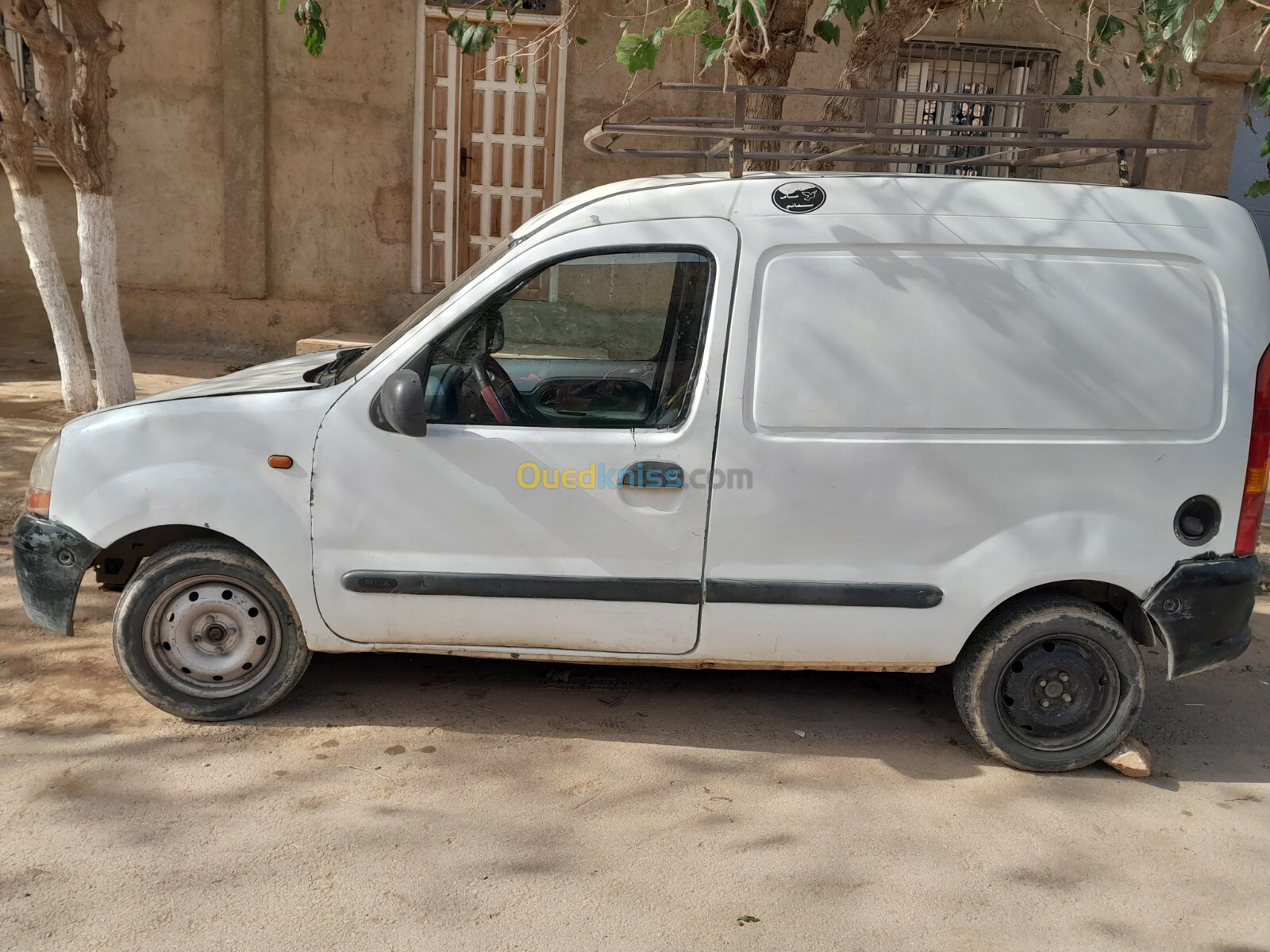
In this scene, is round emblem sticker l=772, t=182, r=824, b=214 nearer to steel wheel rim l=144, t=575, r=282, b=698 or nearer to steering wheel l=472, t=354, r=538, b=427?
steering wheel l=472, t=354, r=538, b=427

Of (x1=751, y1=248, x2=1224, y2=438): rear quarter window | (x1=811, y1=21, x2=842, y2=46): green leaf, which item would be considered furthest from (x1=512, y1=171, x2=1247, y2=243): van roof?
(x1=811, y1=21, x2=842, y2=46): green leaf

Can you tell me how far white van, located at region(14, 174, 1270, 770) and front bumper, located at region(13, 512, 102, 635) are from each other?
0.03ft

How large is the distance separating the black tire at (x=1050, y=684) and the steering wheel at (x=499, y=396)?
173 cm

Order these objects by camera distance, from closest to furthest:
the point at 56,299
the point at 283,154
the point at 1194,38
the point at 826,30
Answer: the point at 1194,38
the point at 826,30
the point at 56,299
the point at 283,154

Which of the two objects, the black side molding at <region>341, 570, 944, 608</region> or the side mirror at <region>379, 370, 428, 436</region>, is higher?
the side mirror at <region>379, 370, 428, 436</region>

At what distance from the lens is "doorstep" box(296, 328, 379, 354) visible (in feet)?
29.6

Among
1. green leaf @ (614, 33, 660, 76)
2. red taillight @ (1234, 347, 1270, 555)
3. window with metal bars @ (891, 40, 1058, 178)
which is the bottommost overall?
red taillight @ (1234, 347, 1270, 555)

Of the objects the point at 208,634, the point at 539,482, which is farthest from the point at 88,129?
the point at 539,482

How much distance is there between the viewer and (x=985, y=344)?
11.7ft

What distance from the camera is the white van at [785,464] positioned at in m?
3.57

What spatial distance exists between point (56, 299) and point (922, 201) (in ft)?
20.8

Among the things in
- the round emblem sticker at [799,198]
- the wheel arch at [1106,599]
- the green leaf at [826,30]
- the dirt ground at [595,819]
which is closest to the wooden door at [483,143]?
the green leaf at [826,30]

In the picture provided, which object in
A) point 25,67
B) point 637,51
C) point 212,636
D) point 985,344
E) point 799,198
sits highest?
point 25,67

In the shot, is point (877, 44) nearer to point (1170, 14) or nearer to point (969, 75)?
point (1170, 14)
